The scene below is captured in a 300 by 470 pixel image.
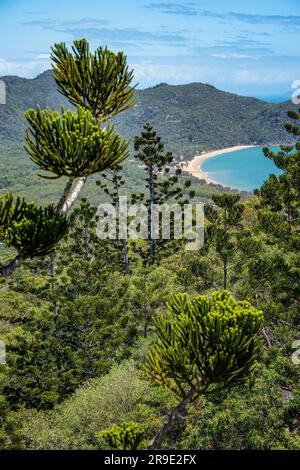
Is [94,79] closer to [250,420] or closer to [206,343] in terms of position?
[206,343]

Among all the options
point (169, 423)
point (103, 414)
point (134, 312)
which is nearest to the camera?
point (169, 423)

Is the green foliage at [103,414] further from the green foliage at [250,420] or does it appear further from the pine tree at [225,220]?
the pine tree at [225,220]

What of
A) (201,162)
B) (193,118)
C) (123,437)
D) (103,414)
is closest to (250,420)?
(103,414)

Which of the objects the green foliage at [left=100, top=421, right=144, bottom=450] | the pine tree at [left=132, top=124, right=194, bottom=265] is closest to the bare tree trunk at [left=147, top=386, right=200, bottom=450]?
the green foliage at [left=100, top=421, right=144, bottom=450]

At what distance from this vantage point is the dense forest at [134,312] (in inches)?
124

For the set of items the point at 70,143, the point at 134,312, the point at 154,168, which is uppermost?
the point at 70,143

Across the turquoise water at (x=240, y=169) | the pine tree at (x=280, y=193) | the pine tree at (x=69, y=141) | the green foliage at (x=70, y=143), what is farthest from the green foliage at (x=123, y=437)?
the turquoise water at (x=240, y=169)

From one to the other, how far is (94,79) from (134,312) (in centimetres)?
1596

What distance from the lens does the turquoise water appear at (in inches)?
3959

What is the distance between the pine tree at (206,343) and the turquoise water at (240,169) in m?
92.9

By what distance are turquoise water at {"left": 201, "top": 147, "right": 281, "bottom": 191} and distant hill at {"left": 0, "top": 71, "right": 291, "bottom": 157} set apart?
8.27 metres

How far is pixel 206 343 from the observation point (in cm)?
318
